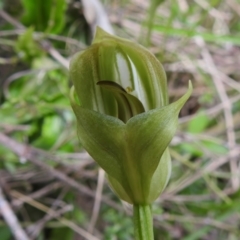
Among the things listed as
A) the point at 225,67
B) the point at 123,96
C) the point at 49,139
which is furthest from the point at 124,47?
the point at 225,67

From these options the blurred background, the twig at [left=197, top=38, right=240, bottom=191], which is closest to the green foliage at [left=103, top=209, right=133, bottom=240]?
the blurred background

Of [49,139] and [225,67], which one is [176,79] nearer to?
[225,67]

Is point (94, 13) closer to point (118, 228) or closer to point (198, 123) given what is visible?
point (198, 123)

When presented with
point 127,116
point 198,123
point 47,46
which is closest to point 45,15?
point 47,46

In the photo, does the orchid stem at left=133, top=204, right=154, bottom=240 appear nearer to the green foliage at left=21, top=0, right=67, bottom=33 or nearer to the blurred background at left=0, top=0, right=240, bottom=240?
the blurred background at left=0, top=0, right=240, bottom=240

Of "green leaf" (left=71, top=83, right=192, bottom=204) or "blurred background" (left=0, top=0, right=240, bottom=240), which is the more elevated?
"green leaf" (left=71, top=83, right=192, bottom=204)
